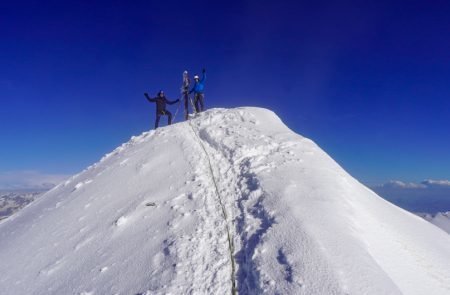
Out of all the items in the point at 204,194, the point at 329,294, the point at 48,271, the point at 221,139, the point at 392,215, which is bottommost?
the point at 329,294

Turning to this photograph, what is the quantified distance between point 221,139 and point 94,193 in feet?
19.9

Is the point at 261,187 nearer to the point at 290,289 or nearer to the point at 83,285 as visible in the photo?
the point at 290,289

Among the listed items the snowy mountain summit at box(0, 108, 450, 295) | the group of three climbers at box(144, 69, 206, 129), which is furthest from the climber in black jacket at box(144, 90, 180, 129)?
the snowy mountain summit at box(0, 108, 450, 295)

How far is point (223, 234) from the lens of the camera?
8.74 meters

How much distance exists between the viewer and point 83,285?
7828 mm

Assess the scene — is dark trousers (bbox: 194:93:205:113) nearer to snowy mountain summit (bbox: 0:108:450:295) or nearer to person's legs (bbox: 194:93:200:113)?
person's legs (bbox: 194:93:200:113)

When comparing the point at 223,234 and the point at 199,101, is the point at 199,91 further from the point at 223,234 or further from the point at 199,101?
the point at 223,234

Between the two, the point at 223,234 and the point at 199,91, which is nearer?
the point at 223,234

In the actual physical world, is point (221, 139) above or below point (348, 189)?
above

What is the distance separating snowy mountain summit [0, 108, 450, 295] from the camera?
22.6 ft

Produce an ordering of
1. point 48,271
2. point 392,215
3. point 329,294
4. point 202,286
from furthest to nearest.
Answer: point 392,215 → point 48,271 → point 202,286 → point 329,294

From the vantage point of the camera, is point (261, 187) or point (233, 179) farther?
point (233, 179)

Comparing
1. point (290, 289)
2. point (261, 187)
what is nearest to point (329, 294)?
point (290, 289)

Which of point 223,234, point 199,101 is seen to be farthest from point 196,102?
point 223,234
